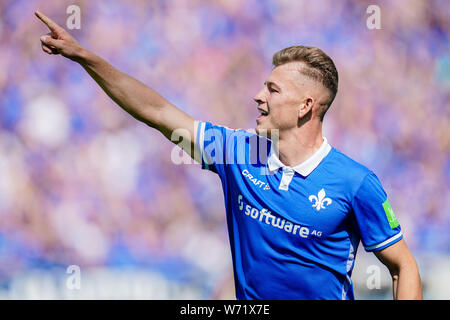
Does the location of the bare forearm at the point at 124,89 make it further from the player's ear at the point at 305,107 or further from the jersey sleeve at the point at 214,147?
the player's ear at the point at 305,107

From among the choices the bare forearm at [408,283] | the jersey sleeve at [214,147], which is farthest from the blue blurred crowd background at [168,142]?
the bare forearm at [408,283]

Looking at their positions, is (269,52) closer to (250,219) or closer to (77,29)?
(77,29)

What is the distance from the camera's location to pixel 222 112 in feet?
18.2

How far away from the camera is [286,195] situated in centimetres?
257

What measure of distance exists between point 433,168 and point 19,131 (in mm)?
4114

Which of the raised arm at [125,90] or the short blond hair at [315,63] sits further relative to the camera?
the short blond hair at [315,63]

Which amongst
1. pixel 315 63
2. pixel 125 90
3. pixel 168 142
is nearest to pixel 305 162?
pixel 315 63

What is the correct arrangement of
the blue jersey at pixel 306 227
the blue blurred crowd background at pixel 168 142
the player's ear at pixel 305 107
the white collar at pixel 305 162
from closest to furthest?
the blue jersey at pixel 306 227
the white collar at pixel 305 162
the player's ear at pixel 305 107
the blue blurred crowd background at pixel 168 142

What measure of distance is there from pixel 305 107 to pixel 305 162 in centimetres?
29

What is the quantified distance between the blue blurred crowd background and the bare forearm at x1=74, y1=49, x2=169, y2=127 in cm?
280

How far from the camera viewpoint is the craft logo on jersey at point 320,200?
8.30 feet

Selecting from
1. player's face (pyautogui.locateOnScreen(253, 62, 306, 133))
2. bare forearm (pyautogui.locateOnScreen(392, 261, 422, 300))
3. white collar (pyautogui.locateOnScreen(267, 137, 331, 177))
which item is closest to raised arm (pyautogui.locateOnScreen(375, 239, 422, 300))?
bare forearm (pyautogui.locateOnScreen(392, 261, 422, 300))
